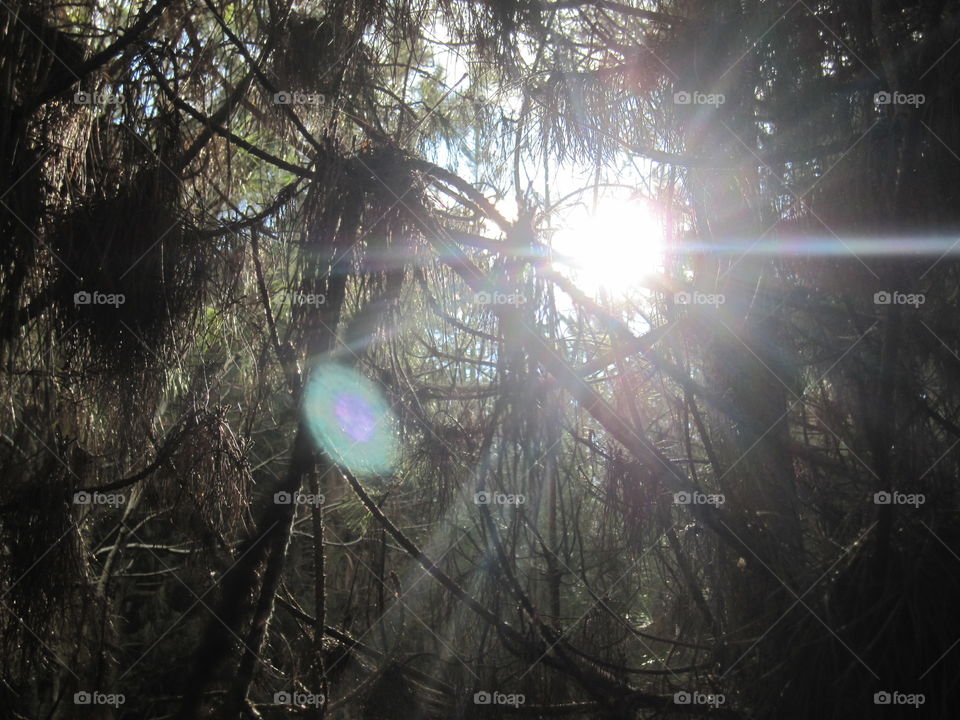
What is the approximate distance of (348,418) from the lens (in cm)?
213

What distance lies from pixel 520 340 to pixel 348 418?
599mm

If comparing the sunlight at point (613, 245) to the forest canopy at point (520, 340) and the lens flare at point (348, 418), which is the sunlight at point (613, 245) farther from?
the lens flare at point (348, 418)

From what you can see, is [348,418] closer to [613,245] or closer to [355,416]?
[355,416]

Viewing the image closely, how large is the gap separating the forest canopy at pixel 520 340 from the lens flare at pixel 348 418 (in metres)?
0.01

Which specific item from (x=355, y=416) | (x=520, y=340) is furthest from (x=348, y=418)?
(x=520, y=340)

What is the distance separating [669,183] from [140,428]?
1527mm

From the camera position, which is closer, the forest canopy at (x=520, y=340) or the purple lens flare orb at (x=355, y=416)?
the forest canopy at (x=520, y=340)

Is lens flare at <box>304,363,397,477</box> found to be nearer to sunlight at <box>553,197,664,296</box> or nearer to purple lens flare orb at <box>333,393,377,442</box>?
purple lens flare orb at <box>333,393,377,442</box>

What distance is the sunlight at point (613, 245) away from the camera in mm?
1996

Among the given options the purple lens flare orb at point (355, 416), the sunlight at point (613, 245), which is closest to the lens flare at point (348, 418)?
the purple lens flare orb at point (355, 416)

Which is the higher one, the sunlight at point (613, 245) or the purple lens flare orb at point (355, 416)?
the sunlight at point (613, 245)

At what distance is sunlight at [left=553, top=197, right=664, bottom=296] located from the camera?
6.55ft

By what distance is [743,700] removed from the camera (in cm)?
156

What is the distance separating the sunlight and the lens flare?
0.56 meters
